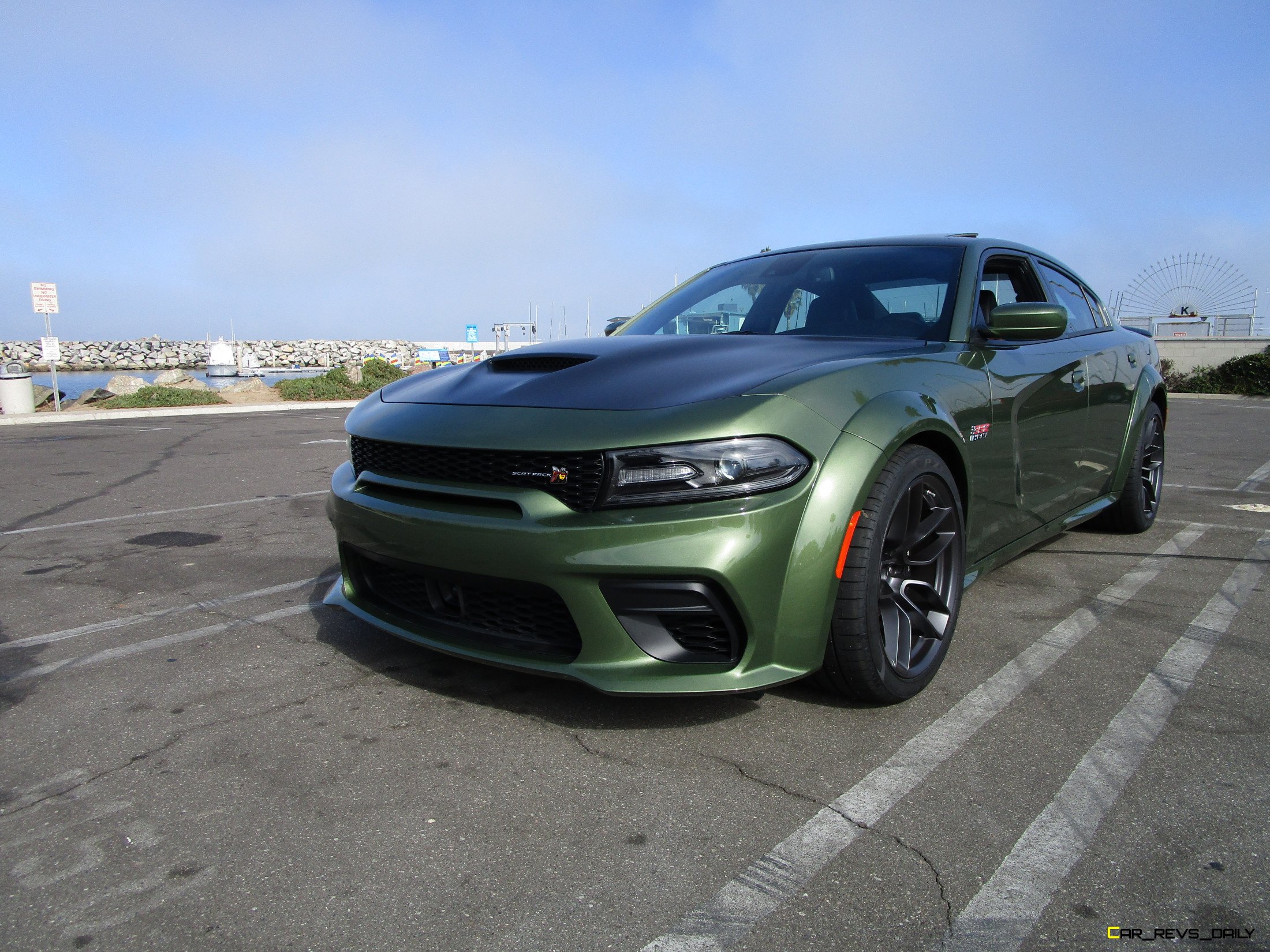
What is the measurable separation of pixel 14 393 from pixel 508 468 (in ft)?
64.2

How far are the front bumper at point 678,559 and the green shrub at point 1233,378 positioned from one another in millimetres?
24273

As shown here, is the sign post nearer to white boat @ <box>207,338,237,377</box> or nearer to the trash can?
the trash can

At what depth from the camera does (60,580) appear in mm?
4160

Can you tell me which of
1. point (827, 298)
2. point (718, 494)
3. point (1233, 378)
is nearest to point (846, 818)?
point (718, 494)

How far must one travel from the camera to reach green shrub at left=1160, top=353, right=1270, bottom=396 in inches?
905

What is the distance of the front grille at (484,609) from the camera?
7.73ft

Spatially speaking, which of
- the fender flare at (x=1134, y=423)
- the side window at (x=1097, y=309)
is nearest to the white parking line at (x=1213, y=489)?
the fender flare at (x=1134, y=423)

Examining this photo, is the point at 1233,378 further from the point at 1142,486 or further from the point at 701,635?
the point at 701,635

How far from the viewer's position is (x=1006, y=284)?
151 inches

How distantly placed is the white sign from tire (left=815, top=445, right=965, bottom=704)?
67.5ft

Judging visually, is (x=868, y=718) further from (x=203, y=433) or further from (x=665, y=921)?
(x=203, y=433)

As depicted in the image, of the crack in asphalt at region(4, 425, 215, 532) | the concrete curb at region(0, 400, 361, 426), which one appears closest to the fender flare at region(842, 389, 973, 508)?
the crack in asphalt at region(4, 425, 215, 532)

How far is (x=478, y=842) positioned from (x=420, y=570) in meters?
0.85

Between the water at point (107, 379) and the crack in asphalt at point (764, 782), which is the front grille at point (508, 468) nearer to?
the crack in asphalt at point (764, 782)
